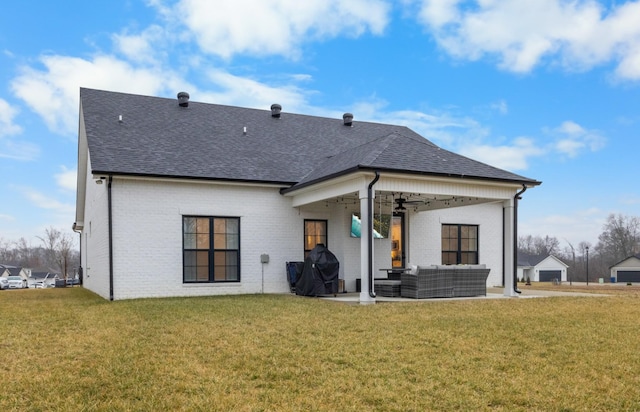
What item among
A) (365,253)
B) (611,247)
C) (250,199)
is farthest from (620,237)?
(365,253)

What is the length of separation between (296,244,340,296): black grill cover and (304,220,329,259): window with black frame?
1.73m

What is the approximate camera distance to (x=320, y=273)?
1323 centimetres

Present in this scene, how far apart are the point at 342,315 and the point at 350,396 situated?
15.8 feet

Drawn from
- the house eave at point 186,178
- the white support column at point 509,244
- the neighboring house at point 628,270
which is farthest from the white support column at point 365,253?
the neighboring house at point 628,270

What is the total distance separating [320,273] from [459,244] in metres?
6.90

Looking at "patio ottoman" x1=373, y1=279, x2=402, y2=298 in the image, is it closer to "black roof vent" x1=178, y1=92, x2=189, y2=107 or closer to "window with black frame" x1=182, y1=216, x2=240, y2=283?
"window with black frame" x1=182, y1=216, x2=240, y2=283

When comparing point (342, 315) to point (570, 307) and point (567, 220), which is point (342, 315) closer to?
point (570, 307)

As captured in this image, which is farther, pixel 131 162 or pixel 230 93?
pixel 230 93

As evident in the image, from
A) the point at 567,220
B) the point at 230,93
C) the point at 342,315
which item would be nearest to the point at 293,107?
the point at 230,93

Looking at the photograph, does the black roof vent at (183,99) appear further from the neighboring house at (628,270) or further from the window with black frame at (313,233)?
the neighboring house at (628,270)

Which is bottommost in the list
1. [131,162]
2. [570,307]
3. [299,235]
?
[570,307]

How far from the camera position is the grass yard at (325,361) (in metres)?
4.32

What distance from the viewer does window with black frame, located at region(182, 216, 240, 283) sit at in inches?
548

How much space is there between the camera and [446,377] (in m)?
4.94
